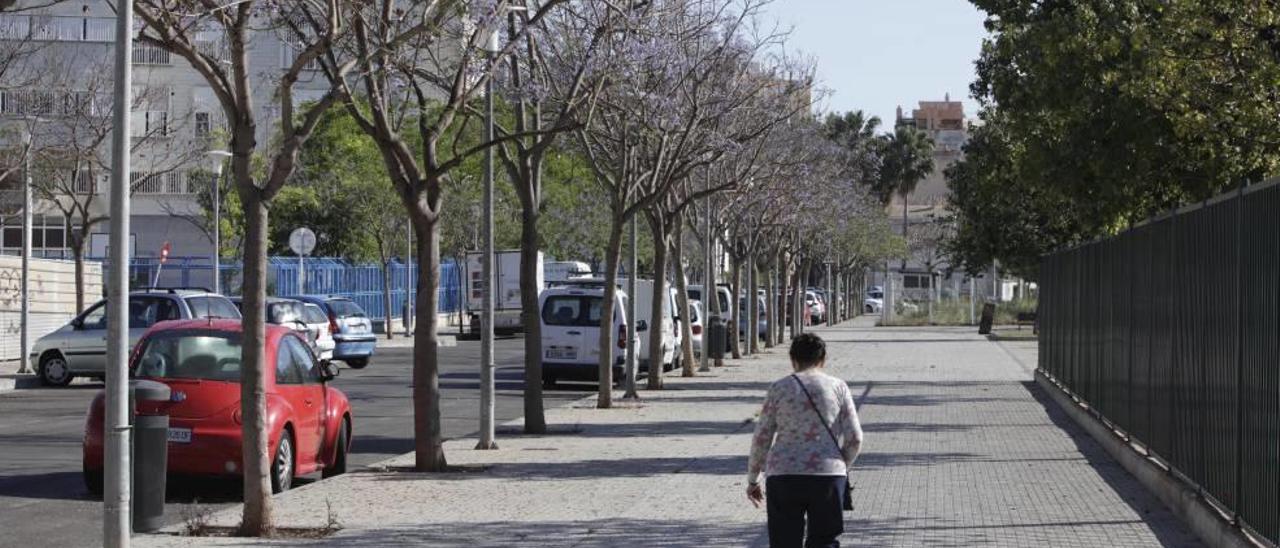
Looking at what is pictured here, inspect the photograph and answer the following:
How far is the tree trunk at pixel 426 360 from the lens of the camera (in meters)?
16.9

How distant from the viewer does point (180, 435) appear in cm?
1480

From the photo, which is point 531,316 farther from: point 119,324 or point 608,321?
point 119,324

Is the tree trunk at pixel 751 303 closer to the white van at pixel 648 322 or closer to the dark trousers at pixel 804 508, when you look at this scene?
the white van at pixel 648 322

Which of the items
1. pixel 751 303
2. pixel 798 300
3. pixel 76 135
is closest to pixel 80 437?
pixel 76 135

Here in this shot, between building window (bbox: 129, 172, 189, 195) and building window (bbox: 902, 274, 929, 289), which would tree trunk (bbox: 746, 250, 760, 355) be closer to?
building window (bbox: 129, 172, 189, 195)

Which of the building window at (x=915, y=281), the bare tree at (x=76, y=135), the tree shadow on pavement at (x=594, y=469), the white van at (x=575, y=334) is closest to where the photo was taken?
the tree shadow on pavement at (x=594, y=469)

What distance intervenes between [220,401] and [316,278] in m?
44.9

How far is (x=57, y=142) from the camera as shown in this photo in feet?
134

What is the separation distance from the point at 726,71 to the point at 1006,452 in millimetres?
12895

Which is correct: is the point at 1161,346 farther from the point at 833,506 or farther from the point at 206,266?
the point at 206,266

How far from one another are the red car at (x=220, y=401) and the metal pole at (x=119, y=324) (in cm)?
364

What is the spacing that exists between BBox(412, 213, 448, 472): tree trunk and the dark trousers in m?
8.41

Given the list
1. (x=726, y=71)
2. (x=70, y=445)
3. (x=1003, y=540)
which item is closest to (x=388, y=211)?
(x=726, y=71)

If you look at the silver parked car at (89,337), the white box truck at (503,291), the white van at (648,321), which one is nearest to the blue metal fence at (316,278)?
the white box truck at (503,291)
